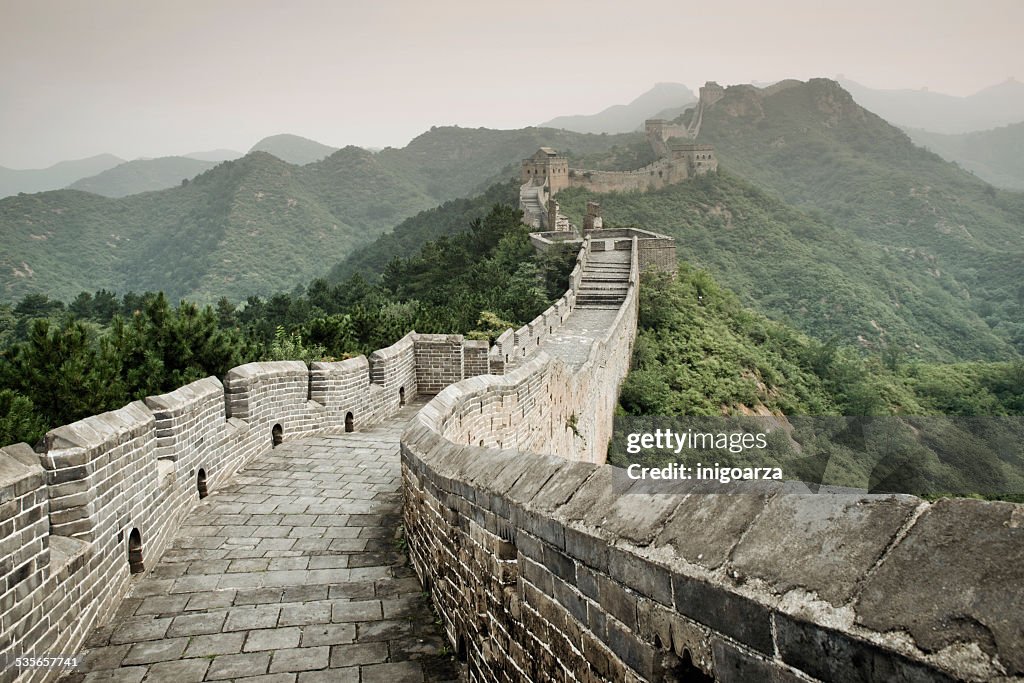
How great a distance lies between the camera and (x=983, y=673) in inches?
47.2

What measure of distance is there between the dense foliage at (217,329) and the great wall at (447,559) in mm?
1448

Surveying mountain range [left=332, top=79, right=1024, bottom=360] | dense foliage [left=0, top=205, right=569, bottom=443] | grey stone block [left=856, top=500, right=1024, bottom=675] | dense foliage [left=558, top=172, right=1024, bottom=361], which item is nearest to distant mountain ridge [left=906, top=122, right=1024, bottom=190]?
mountain range [left=332, top=79, right=1024, bottom=360]

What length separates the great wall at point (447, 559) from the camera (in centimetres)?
139

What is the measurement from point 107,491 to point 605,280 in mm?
24758

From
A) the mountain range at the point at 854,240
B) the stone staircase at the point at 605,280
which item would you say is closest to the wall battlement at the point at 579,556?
the stone staircase at the point at 605,280

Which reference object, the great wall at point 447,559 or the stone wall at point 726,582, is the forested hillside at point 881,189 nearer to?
the great wall at point 447,559

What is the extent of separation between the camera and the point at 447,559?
421 centimetres

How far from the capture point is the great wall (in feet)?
4.57

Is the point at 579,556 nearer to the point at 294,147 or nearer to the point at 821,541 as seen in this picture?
the point at 821,541

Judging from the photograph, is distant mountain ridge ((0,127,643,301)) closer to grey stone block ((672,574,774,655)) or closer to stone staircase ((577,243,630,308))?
stone staircase ((577,243,630,308))

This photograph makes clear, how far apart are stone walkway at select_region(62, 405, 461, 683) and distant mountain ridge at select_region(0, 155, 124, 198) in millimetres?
72625

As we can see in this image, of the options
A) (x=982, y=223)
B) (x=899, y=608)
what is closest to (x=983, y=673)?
(x=899, y=608)

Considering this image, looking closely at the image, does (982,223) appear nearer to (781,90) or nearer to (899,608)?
(781,90)

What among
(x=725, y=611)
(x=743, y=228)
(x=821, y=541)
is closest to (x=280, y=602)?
(x=725, y=611)
